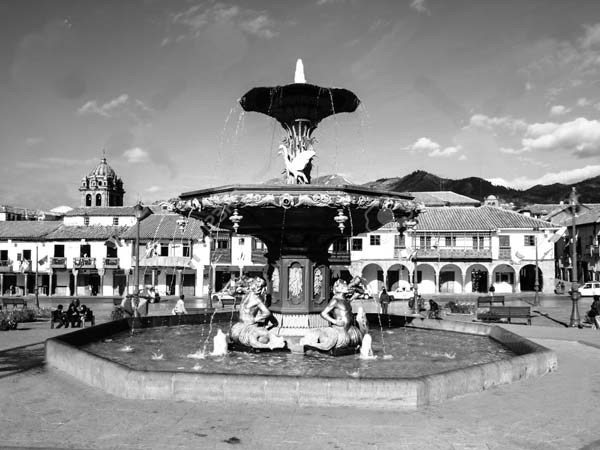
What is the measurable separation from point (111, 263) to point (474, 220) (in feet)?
118

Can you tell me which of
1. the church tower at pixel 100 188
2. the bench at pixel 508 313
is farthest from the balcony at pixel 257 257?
the church tower at pixel 100 188

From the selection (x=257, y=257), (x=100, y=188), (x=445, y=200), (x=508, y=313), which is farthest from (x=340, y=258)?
(x=100, y=188)

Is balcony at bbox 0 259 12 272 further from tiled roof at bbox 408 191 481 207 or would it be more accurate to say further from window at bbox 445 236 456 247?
tiled roof at bbox 408 191 481 207

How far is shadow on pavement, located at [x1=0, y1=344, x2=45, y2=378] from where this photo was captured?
34.8 ft

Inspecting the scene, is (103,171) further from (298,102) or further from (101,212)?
(298,102)

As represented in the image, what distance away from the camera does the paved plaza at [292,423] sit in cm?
637

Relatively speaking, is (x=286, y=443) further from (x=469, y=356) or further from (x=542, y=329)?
(x=542, y=329)

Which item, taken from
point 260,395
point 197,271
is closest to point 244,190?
point 260,395

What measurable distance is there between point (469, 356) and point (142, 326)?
9524 millimetres

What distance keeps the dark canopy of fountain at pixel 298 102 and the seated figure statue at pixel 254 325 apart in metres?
4.28

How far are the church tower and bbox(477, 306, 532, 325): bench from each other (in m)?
87.5

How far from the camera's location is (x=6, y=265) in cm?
5831

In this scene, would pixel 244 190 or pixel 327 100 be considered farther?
pixel 327 100

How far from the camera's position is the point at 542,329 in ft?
68.9
